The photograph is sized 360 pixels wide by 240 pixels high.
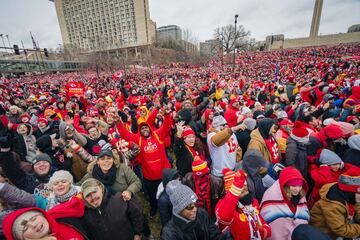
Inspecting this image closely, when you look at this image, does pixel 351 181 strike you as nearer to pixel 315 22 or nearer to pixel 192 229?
pixel 192 229

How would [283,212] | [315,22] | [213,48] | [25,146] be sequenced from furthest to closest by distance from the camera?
[213,48] < [315,22] < [25,146] < [283,212]

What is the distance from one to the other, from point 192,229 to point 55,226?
4.34ft

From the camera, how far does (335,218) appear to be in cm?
197

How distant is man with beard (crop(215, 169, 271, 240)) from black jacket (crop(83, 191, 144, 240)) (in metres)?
1.13

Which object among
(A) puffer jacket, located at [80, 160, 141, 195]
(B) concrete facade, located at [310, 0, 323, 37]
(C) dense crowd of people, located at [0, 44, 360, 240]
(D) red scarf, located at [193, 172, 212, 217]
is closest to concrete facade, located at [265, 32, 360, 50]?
(B) concrete facade, located at [310, 0, 323, 37]

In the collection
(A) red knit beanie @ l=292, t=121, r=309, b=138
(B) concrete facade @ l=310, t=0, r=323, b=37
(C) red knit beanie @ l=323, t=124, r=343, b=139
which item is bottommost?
(C) red knit beanie @ l=323, t=124, r=343, b=139

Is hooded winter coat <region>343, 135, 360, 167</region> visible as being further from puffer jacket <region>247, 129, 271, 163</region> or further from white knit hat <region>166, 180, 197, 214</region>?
white knit hat <region>166, 180, 197, 214</region>

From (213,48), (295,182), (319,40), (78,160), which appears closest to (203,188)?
(295,182)

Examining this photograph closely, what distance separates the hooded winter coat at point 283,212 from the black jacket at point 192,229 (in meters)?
0.62

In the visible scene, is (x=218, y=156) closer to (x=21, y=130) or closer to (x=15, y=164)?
(x=15, y=164)

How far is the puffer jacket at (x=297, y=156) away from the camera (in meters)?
2.97

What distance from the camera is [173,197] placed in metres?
1.86

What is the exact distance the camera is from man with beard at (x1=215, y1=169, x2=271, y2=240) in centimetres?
174

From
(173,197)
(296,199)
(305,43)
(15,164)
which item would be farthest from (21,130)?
(305,43)
